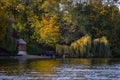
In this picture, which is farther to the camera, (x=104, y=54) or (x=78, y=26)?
(x=78, y=26)

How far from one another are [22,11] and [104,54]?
20206 mm

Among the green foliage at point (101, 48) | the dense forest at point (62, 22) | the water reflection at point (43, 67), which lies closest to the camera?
the water reflection at point (43, 67)

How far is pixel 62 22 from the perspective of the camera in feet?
300

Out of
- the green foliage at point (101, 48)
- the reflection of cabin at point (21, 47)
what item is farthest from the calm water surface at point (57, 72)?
the reflection of cabin at point (21, 47)

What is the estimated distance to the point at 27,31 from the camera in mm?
91562

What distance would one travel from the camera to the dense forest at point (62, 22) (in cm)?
8900

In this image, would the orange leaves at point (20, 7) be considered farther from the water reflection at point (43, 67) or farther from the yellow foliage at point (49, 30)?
the water reflection at point (43, 67)

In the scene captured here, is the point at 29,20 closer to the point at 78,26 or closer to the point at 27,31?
the point at 27,31

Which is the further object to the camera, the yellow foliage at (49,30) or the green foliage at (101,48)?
the yellow foliage at (49,30)

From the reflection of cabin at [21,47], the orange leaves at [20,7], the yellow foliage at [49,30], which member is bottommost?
the reflection of cabin at [21,47]

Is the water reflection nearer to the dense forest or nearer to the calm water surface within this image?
the calm water surface

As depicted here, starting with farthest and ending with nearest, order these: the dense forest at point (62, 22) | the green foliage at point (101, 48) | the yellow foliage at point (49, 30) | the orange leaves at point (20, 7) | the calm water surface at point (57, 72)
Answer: the orange leaves at point (20, 7), the dense forest at point (62, 22), the yellow foliage at point (49, 30), the green foliage at point (101, 48), the calm water surface at point (57, 72)

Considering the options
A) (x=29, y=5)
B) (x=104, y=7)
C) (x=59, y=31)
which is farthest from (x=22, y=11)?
(x=104, y=7)

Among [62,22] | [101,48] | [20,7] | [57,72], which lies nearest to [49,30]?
[62,22]
